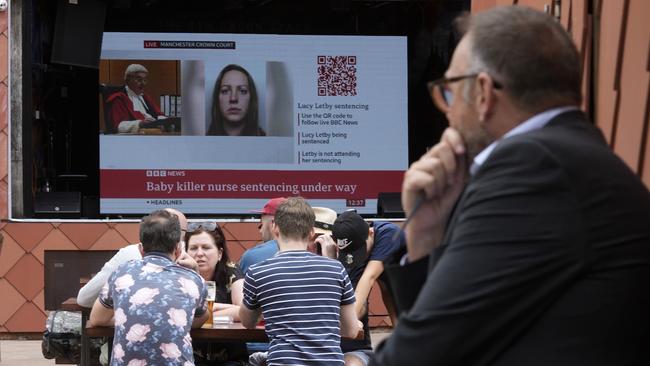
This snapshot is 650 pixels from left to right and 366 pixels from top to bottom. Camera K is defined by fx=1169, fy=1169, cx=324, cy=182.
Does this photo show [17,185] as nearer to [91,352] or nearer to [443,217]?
[91,352]

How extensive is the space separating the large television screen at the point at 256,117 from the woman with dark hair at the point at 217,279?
5874 mm

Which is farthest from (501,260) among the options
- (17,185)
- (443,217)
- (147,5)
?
(147,5)

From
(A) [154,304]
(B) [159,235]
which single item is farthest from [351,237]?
(A) [154,304]

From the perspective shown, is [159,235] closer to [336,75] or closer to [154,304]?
[154,304]

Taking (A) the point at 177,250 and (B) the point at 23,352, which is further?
(B) the point at 23,352

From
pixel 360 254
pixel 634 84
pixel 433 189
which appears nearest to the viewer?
pixel 433 189

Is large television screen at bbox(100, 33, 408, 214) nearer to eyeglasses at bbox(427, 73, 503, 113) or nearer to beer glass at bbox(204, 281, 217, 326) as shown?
beer glass at bbox(204, 281, 217, 326)

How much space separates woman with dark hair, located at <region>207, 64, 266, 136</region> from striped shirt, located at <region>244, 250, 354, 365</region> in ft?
25.7

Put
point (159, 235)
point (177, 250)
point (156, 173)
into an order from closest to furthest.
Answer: point (159, 235)
point (177, 250)
point (156, 173)

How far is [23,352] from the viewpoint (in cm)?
1077

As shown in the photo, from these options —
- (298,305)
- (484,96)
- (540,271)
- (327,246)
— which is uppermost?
(484,96)

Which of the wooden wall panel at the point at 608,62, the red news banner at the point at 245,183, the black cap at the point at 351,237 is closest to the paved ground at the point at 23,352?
the red news banner at the point at 245,183

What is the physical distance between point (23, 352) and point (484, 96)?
958cm

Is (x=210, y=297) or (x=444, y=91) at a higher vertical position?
(x=444, y=91)
